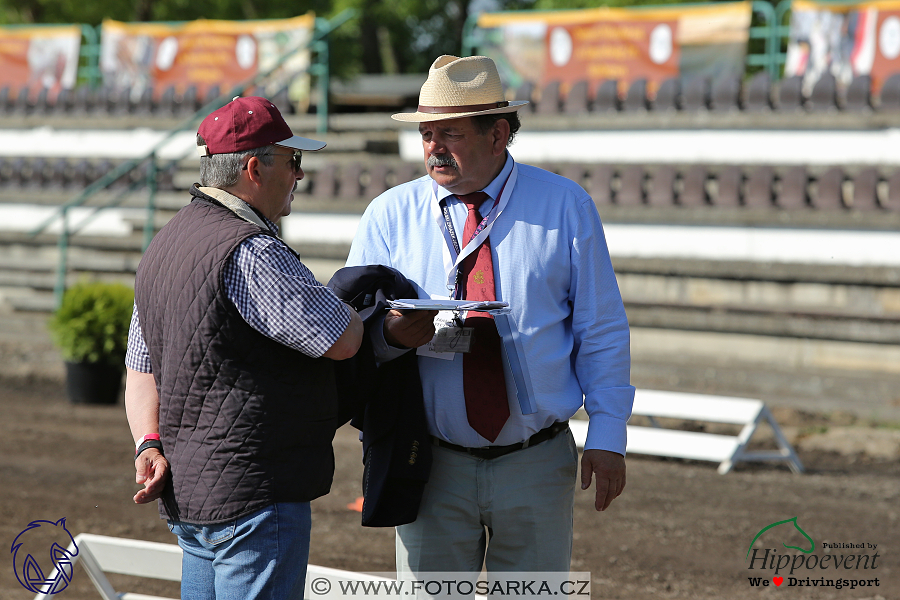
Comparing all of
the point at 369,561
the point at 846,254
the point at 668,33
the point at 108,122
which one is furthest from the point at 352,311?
the point at 108,122

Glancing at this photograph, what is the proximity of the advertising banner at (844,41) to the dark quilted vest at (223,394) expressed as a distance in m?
11.6

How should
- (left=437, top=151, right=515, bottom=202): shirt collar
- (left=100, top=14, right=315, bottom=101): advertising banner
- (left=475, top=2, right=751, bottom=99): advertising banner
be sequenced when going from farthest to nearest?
1. (left=100, top=14, right=315, bottom=101): advertising banner
2. (left=475, top=2, right=751, bottom=99): advertising banner
3. (left=437, top=151, right=515, bottom=202): shirt collar

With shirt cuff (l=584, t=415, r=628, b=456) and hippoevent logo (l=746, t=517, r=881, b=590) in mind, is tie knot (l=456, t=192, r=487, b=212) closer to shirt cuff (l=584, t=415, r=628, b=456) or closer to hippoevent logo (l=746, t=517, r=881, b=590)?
shirt cuff (l=584, t=415, r=628, b=456)

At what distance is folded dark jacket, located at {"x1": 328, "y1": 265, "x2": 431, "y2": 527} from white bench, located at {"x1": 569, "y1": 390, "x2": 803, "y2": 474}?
4.13m

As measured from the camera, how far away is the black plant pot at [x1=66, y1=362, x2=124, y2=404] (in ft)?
29.1

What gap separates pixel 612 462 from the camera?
2.62m

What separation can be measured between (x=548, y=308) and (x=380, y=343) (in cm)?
52

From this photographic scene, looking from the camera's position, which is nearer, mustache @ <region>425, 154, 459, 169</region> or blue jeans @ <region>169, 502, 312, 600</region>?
blue jeans @ <region>169, 502, 312, 600</region>

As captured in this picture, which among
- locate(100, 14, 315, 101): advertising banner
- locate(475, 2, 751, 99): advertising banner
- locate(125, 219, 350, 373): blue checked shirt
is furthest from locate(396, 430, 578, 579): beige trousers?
locate(100, 14, 315, 101): advertising banner

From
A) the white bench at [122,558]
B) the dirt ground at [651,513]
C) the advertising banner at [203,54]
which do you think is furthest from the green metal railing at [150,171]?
the white bench at [122,558]

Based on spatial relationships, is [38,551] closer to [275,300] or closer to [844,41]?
[275,300]

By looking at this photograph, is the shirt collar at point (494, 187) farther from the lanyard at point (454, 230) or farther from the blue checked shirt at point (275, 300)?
the blue checked shirt at point (275, 300)

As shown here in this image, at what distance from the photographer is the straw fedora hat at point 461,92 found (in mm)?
2713

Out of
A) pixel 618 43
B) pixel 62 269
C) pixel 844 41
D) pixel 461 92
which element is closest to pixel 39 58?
pixel 62 269
